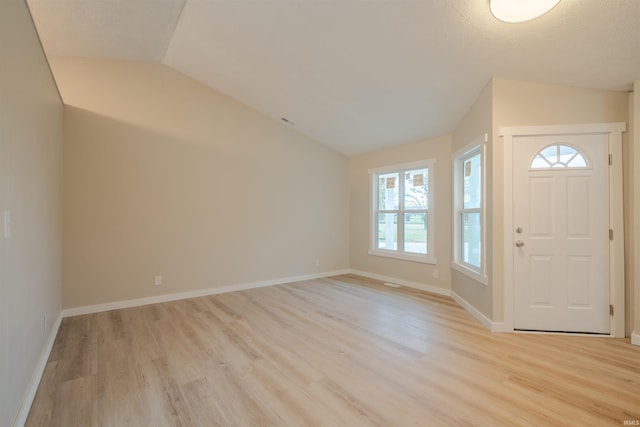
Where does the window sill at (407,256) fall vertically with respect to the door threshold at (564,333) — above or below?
above

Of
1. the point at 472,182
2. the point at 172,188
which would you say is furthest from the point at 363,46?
the point at 172,188

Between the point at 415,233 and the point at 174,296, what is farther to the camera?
the point at 415,233

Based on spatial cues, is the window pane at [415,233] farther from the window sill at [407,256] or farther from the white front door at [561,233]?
the white front door at [561,233]

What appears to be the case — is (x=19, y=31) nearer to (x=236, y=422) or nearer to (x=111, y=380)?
(x=111, y=380)

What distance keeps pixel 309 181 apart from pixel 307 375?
3788 mm

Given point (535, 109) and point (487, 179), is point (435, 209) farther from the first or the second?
point (535, 109)

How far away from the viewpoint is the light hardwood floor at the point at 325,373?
1.76 meters

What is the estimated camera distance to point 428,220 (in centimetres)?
470

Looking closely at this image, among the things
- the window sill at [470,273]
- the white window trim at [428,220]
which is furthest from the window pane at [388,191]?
the window sill at [470,273]

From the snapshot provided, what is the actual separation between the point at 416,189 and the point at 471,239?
1.38 m

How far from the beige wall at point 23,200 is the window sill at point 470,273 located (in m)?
3.83

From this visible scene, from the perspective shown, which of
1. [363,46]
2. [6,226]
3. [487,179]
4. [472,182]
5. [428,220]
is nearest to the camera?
[6,226]

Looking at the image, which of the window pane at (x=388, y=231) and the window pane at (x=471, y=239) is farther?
the window pane at (x=388, y=231)

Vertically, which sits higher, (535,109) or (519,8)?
(519,8)
